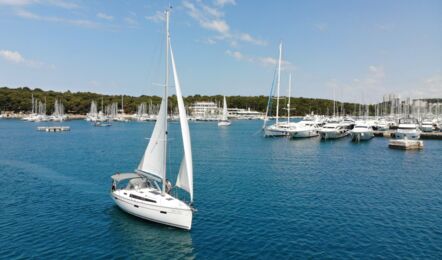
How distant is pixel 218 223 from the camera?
30797mm

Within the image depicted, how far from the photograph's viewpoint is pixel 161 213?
95.3ft

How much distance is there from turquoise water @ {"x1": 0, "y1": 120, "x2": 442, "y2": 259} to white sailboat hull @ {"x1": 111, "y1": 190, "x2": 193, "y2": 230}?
1.91 feet

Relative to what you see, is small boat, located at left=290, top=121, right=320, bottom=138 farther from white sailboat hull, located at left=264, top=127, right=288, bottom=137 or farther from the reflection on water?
the reflection on water

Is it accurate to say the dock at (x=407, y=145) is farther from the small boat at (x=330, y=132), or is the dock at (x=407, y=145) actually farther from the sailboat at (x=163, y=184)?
the sailboat at (x=163, y=184)

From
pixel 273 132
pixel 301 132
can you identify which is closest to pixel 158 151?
pixel 301 132

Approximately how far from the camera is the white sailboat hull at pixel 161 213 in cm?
2841

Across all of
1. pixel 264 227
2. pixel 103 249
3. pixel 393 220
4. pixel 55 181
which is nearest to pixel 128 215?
pixel 103 249

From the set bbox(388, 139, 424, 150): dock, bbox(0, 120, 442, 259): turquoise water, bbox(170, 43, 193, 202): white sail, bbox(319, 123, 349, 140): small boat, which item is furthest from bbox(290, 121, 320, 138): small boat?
bbox(170, 43, 193, 202): white sail

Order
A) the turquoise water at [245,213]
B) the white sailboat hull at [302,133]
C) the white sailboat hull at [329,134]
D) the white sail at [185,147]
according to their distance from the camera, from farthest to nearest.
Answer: the white sailboat hull at [302,133] < the white sailboat hull at [329,134] < the white sail at [185,147] < the turquoise water at [245,213]

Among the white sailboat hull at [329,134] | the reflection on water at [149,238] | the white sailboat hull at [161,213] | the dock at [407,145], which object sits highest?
the white sailboat hull at [329,134]

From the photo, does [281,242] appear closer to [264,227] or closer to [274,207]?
[264,227]

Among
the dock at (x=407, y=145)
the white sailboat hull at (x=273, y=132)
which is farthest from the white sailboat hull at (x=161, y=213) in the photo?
the white sailboat hull at (x=273, y=132)

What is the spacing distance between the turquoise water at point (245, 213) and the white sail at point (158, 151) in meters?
4.47

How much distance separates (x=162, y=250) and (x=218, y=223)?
21.6 ft
